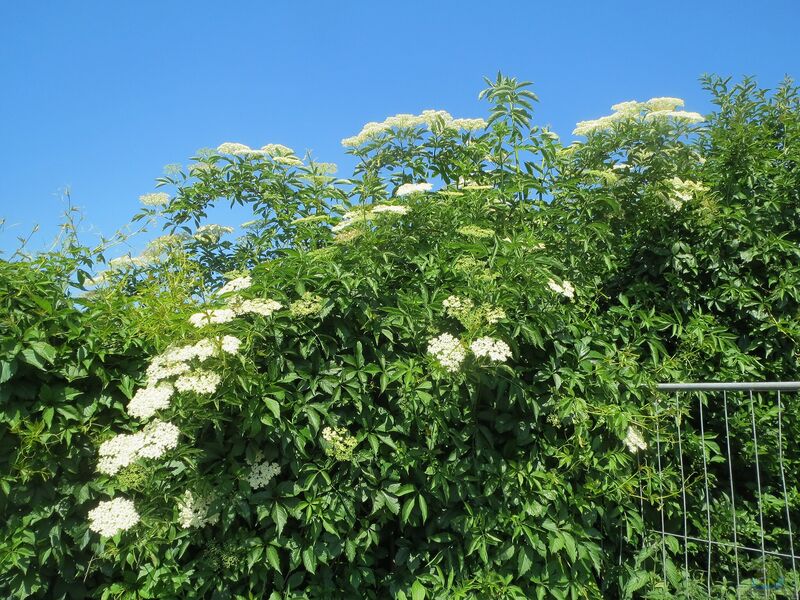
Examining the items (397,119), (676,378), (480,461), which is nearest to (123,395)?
(480,461)

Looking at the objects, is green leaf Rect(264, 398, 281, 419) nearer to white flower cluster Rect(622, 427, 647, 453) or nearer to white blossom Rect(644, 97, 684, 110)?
white flower cluster Rect(622, 427, 647, 453)

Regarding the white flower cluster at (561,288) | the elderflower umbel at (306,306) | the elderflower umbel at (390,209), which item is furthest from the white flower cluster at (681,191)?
the elderflower umbel at (306,306)

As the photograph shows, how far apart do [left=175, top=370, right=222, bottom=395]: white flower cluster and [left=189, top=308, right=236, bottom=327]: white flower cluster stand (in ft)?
0.69

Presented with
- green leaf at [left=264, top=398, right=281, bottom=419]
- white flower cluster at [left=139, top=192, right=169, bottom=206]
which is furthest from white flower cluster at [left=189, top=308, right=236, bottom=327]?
white flower cluster at [left=139, top=192, right=169, bottom=206]

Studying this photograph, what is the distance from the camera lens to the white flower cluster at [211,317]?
228 centimetres

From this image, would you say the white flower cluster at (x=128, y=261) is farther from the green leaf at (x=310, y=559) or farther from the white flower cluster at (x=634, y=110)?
the white flower cluster at (x=634, y=110)

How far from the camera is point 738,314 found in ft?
11.4

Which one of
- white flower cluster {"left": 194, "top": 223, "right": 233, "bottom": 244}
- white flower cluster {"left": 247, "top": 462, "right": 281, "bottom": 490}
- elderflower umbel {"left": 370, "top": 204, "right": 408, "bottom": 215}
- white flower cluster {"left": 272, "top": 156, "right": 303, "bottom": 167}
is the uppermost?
white flower cluster {"left": 272, "top": 156, "right": 303, "bottom": 167}

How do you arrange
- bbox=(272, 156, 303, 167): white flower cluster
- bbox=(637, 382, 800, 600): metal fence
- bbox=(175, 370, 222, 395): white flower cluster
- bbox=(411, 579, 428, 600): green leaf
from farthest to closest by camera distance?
bbox=(272, 156, 303, 167): white flower cluster
bbox=(637, 382, 800, 600): metal fence
bbox=(411, 579, 428, 600): green leaf
bbox=(175, 370, 222, 395): white flower cluster

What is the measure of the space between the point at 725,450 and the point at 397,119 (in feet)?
8.22

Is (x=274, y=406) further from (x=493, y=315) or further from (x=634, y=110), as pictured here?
(x=634, y=110)

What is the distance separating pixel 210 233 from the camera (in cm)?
421

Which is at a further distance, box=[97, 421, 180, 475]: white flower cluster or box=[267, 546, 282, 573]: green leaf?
box=[267, 546, 282, 573]: green leaf

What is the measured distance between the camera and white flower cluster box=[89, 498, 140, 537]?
2.21 metres
